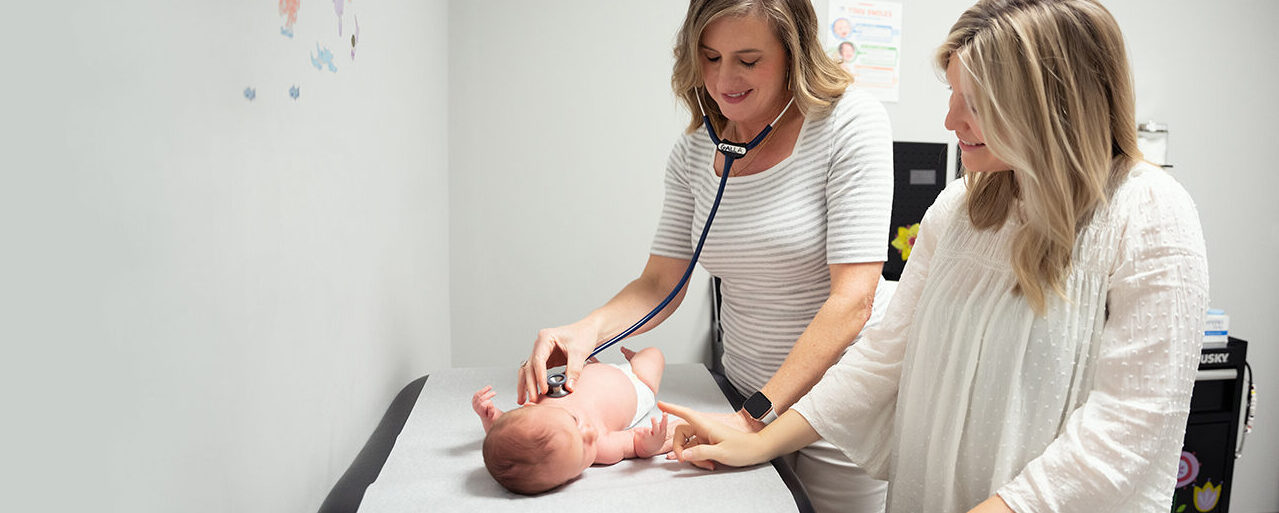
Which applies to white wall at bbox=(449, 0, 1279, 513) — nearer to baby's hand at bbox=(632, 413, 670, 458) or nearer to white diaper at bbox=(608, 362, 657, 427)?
white diaper at bbox=(608, 362, 657, 427)

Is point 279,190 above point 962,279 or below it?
above

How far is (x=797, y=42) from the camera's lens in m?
1.20

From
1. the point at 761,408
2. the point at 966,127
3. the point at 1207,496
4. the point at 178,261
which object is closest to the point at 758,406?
the point at 761,408

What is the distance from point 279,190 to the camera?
84 cm

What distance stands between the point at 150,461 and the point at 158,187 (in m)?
0.22

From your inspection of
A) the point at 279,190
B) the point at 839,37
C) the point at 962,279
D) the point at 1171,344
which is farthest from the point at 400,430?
the point at 839,37

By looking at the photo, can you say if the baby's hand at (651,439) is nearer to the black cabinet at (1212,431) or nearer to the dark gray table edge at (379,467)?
the dark gray table edge at (379,467)

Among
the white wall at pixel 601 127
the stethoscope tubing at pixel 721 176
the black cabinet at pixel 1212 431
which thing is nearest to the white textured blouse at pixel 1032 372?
the stethoscope tubing at pixel 721 176

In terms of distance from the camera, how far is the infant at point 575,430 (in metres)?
0.93

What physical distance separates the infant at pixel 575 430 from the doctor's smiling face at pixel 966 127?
542 millimetres

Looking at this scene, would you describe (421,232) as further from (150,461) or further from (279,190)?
(150,461)

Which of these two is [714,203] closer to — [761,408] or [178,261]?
[761,408]

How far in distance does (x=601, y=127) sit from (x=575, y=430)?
5.09ft

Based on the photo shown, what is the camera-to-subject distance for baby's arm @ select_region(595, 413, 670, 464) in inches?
41.2
